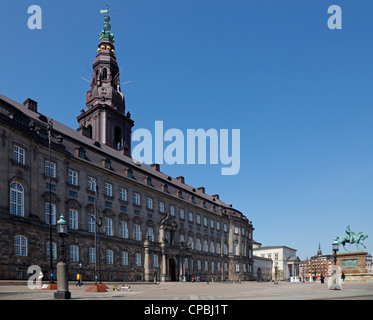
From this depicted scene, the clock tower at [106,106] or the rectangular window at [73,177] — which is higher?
the clock tower at [106,106]

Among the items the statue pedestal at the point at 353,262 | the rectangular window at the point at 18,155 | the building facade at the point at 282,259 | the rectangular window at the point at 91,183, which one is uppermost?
the rectangular window at the point at 18,155

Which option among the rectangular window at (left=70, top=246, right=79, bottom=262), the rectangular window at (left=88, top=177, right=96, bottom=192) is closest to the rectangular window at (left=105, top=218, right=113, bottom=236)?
the rectangular window at (left=88, top=177, right=96, bottom=192)

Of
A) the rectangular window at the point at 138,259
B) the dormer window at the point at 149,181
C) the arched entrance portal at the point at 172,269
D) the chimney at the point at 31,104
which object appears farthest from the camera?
A: the arched entrance portal at the point at 172,269

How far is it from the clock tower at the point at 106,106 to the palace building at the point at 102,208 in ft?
0.66

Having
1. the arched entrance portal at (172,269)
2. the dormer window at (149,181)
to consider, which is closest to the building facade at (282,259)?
the arched entrance portal at (172,269)

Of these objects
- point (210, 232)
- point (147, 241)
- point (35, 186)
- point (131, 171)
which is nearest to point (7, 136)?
point (35, 186)

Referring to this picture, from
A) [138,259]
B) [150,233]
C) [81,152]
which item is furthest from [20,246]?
[150,233]

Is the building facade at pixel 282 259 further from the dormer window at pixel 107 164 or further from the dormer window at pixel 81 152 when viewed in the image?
the dormer window at pixel 81 152

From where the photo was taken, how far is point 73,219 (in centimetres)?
4522

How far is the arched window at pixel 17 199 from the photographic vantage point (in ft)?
120

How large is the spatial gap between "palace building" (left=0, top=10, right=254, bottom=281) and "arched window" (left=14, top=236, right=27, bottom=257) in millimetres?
95

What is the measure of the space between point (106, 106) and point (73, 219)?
1312 inches

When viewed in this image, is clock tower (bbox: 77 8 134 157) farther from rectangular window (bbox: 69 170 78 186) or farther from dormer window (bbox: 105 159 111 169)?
rectangular window (bbox: 69 170 78 186)
